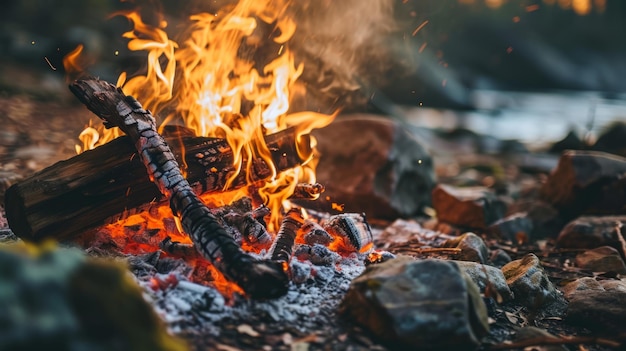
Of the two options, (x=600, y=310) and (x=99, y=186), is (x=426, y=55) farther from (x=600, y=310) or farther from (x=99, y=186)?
(x=99, y=186)

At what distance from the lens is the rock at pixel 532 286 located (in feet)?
13.7

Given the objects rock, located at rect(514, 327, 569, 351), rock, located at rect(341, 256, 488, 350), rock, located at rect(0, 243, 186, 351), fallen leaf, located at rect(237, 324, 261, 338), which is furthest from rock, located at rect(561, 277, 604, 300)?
rock, located at rect(0, 243, 186, 351)

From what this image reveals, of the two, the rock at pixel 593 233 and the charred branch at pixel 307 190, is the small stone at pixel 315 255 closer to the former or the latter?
the charred branch at pixel 307 190

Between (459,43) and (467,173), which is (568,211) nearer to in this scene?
(467,173)

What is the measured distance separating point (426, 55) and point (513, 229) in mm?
17942

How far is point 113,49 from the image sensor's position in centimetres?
1405

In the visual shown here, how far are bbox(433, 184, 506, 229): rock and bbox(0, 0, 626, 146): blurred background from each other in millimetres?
2312

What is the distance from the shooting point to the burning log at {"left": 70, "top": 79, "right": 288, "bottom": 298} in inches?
132

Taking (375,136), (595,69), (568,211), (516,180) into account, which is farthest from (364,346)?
(595,69)

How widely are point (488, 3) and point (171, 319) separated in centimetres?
3337

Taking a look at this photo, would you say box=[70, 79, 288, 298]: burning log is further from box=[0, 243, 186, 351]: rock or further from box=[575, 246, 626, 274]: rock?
box=[575, 246, 626, 274]: rock

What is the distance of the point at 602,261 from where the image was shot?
210 inches

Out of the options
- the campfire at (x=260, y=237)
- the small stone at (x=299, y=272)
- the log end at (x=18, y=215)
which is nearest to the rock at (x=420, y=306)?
the campfire at (x=260, y=237)

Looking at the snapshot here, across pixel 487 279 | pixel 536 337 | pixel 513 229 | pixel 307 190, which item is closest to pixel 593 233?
pixel 513 229
